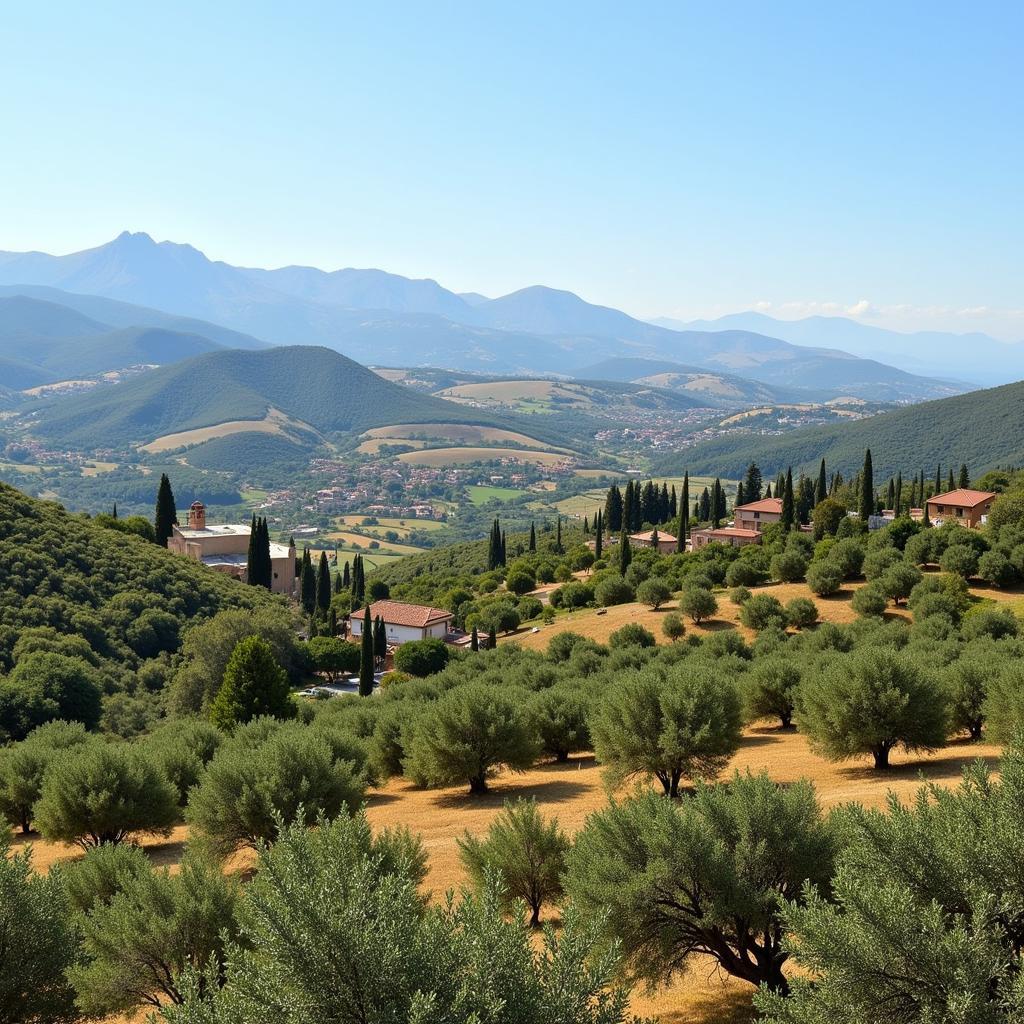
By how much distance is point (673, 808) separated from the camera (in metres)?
10.6

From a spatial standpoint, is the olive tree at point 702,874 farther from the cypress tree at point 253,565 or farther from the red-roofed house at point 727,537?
the cypress tree at point 253,565

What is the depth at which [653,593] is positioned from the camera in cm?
5162

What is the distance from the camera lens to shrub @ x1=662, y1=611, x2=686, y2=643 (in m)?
45.6

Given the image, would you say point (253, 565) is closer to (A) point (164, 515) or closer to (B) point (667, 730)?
(A) point (164, 515)

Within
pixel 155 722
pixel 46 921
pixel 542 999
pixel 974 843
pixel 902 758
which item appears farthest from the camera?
pixel 155 722

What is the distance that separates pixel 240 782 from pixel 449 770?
6656mm

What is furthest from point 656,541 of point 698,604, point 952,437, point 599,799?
point 952,437

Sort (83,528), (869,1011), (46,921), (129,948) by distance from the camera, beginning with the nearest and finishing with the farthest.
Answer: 1. (869,1011)
2. (46,921)
3. (129,948)
4. (83,528)

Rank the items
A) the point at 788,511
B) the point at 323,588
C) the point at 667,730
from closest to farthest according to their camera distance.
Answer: the point at 667,730 < the point at 788,511 < the point at 323,588

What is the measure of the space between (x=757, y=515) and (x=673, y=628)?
3704 centimetres

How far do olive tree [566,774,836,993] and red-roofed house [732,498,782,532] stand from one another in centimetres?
6847

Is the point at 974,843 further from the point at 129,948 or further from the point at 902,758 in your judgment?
the point at 902,758

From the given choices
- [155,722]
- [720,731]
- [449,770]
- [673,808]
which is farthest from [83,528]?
[673,808]

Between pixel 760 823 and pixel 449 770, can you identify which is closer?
pixel 760 823
